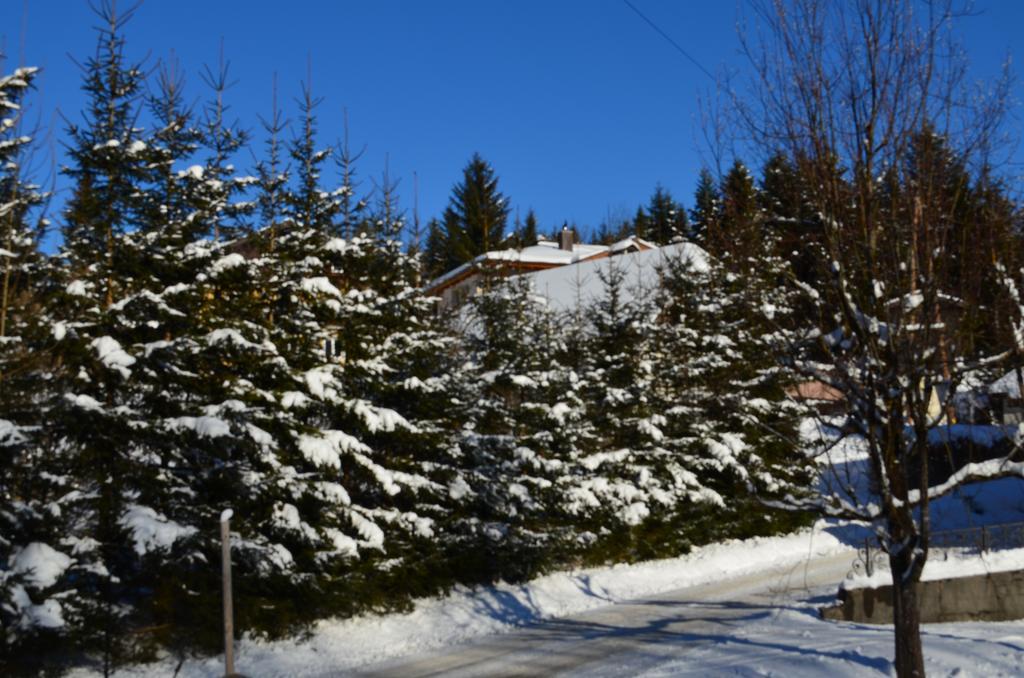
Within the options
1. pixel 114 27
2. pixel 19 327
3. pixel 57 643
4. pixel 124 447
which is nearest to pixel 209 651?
pixel 57 643

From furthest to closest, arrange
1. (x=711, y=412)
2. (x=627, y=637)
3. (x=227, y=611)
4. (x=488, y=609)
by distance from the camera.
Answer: (x=711, y=412)
(x=488, y=609)
(x=627, y=637)
(x=227, y=611)

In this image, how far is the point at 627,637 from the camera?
1363 cm

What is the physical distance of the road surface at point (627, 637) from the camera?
11.7 metres

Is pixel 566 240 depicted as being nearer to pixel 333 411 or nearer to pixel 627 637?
pixel 333 411

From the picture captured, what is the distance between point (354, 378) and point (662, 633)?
6.75 meters

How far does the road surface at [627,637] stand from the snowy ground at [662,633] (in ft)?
0.12

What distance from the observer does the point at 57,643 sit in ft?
32.8

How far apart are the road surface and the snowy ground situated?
1.5 inches

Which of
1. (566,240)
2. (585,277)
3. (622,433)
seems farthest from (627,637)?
(566,240)

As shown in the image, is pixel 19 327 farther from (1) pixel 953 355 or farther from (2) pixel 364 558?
(1) pixel 953 355

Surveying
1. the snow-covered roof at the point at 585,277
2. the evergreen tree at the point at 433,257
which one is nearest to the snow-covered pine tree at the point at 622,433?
the evergreen tree at the point at 433,257

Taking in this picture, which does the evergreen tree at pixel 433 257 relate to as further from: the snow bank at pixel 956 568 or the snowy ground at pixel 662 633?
the snow bank at pixel 956 568

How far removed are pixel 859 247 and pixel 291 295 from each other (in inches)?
390

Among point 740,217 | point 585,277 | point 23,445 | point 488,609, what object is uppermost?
point 585,277
